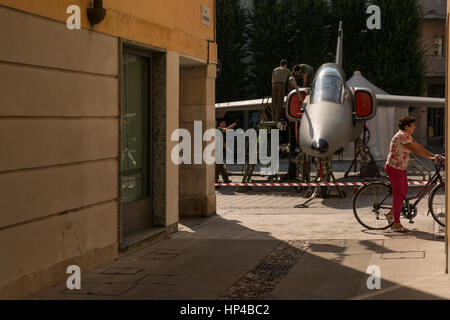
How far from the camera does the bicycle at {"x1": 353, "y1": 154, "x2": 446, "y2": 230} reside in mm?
10859

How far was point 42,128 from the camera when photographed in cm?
741

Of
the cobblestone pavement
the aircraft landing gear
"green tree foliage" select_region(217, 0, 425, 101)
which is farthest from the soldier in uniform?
"green tree foliage" select_region(217, 0, 425, 101)

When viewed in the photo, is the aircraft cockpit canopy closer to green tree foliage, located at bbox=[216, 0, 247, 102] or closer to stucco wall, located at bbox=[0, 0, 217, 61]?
stucco wall, located at bbox=[0, 0, 217, 61]

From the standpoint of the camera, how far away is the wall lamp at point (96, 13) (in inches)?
334

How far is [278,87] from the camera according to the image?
19406mm

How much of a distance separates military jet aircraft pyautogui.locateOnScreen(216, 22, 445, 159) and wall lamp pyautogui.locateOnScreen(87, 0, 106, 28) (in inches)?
283

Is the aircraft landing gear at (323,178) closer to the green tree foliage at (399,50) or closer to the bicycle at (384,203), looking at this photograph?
the bicycle at (384,203)

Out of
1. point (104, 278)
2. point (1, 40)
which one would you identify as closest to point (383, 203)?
point (104, 278)

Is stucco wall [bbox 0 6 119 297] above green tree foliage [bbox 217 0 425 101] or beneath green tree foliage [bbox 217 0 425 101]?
beneath

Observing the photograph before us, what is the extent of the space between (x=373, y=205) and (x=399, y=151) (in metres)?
0.95

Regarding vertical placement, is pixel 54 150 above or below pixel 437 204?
above

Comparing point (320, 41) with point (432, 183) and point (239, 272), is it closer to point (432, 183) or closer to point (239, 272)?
point (432, 183)

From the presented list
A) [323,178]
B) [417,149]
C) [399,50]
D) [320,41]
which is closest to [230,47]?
[320,41]

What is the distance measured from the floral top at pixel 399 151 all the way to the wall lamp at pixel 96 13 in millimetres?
4583
